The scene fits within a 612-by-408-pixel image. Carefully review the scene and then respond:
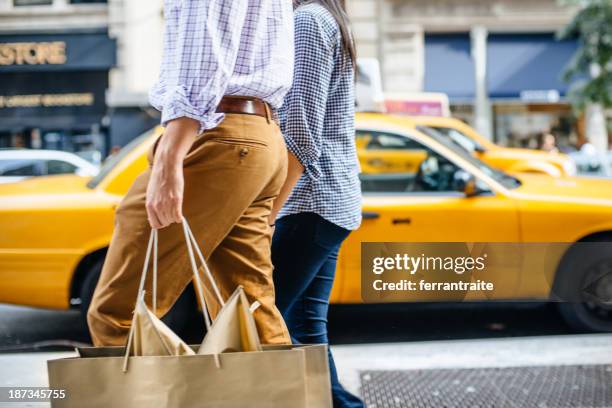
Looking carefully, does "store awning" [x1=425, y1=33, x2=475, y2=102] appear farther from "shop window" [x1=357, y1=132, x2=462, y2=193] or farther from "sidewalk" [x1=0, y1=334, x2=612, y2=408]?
"sidewalk" [x1=0, y1=334, x2=612, y2=408]

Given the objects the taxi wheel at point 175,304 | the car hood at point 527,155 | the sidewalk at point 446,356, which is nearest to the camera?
the sidewalk at point 446,356

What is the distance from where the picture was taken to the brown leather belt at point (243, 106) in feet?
6.47

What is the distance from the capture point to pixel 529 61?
2017 centimetres

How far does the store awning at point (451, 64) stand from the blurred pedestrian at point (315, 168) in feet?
58.5

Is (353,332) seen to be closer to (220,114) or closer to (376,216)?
(376,216)

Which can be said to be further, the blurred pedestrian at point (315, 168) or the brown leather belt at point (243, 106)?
the blurred pedestrian at point (315, 168)

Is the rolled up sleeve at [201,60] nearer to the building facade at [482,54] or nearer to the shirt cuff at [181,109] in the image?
the shirt cuff at [181,109]

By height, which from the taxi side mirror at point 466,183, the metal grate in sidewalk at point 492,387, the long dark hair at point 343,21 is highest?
the long dark hair at point 343,21

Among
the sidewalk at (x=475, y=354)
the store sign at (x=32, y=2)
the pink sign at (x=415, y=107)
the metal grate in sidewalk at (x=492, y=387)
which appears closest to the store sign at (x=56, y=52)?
the store sign at (x=32, y=2)

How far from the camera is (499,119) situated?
20.5 meters

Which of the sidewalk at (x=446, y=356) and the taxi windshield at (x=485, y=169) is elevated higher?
the taxi windshield at (x=485, y=169)

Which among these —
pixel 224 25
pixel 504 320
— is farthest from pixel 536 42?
pixel 224 25

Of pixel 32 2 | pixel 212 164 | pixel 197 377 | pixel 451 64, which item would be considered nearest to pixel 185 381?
pixel 197 377

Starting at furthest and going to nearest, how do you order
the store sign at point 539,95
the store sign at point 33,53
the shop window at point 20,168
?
the store sign at point 539,95 < the store sign at point 33,53 < the shop window at point 20,168
